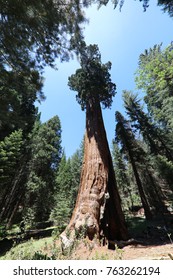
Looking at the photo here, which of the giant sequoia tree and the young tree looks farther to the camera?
the young tree

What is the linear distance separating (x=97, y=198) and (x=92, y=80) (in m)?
7.37

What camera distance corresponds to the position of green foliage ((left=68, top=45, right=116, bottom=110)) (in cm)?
1157

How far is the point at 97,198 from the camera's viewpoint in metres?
7.71

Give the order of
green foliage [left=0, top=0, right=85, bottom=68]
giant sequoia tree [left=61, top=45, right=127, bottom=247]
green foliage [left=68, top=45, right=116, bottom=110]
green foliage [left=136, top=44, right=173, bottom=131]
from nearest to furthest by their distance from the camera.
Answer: green foliage [left=0, top=0, right=85, bottom=68] < giant sequoia tree [left=61, top=45, right=127, bottom=247] < green foliage [left=68, top=45, right=116, bottom=110] < green foliage [left=136, top=44, right=173, bottom=131]

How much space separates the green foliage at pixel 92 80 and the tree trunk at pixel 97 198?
2.62m

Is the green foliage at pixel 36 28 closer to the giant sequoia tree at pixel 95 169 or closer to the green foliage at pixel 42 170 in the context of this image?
the giant sequoia tree at pixel 95 169

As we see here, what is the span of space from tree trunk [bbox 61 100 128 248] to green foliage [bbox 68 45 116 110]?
8.61ft

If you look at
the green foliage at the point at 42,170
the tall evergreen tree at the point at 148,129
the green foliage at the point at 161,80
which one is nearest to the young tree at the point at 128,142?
the tall evergreen tree at the point at 148,129

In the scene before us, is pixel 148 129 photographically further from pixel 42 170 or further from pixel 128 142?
pixel 42 170

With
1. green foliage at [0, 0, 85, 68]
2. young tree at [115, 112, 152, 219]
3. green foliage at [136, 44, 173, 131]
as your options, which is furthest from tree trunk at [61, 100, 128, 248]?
young tree at [115, 112, 152, 219]

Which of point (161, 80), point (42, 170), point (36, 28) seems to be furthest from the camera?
point (42, 170)

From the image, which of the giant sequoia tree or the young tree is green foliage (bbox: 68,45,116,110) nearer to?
the giant sequoia tree

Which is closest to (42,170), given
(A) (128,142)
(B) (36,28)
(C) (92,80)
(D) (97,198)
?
(A) (128,142)

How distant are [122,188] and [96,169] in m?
24.9
